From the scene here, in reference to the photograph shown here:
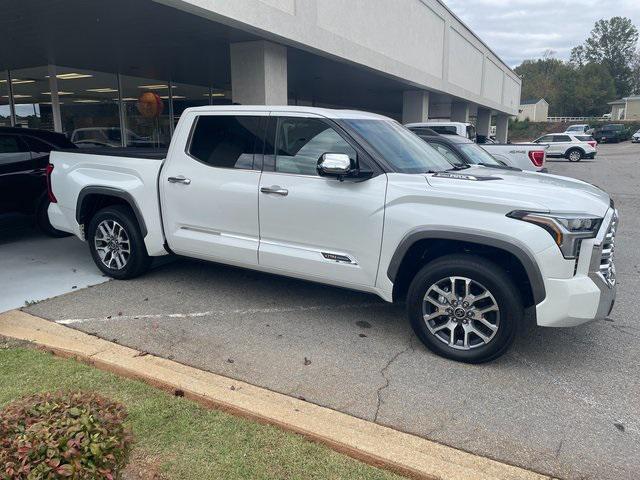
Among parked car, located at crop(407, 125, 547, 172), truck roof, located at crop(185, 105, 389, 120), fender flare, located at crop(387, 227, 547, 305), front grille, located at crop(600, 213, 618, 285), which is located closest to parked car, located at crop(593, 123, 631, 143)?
parked car, located at crop(407, 125, 547, 172)

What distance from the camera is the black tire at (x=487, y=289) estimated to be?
3.80 meters

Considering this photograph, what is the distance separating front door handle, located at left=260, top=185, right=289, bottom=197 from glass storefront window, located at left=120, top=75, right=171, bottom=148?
14.5m

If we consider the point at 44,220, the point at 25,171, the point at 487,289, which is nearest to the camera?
A: the point at 487,289

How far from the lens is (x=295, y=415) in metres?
3.22

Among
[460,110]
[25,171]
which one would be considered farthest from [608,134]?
[25,171]

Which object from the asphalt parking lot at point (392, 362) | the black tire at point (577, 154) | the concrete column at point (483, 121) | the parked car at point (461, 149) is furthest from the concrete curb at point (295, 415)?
the concrete column at point (483, 121)

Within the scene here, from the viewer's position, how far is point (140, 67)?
50.5 ft

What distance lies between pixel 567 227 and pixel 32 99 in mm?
18574

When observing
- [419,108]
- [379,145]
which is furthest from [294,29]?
[419,108]

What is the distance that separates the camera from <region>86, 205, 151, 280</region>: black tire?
5.76 metres

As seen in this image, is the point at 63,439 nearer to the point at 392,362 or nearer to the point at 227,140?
the point at 392,362

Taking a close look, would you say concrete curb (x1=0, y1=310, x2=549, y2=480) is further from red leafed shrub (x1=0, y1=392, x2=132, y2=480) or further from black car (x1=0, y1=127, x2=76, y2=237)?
black car (x1=0, y1=127, x2=76, y2=237)

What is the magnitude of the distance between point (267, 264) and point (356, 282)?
36.0 inches

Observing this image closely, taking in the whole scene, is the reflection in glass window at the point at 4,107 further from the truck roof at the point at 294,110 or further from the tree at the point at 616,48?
the tree at the point at 616,48
